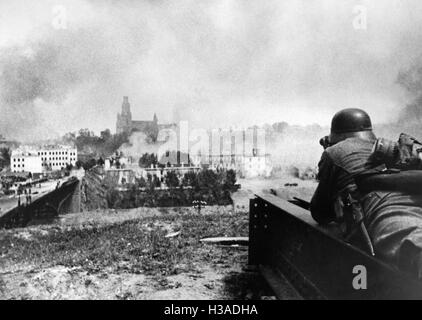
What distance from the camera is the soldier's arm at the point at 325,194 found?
2.47m

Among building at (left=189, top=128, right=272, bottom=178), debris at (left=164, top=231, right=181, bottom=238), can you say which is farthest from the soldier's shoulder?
building at (left=189, top=128, right=272, bottom=178)

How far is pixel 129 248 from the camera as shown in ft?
18.7

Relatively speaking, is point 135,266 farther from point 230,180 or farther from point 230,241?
point 230,180

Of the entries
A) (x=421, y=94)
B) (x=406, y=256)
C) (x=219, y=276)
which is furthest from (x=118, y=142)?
(x=406, y=256)

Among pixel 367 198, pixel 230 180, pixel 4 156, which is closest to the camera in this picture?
pixel 367 198

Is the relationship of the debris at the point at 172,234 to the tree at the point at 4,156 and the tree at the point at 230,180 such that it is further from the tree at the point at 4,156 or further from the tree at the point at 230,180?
the tree at the point at 230,180

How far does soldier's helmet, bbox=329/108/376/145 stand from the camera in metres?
2.77

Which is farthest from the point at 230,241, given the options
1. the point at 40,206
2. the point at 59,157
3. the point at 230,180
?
the point at 230,180

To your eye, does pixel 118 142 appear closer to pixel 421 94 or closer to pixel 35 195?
pixel 35 195

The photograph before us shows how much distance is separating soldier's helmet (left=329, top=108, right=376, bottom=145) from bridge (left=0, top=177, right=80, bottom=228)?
16387mm

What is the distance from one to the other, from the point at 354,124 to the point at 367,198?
33.2 inches

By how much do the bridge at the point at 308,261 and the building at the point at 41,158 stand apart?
10137 mm

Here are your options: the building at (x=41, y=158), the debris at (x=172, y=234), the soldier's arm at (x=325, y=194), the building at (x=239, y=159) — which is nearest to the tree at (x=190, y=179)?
the building at (x=239, y=159)

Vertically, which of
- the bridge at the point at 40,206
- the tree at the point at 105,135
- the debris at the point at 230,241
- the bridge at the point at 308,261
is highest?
the tree at the point at 105,135
